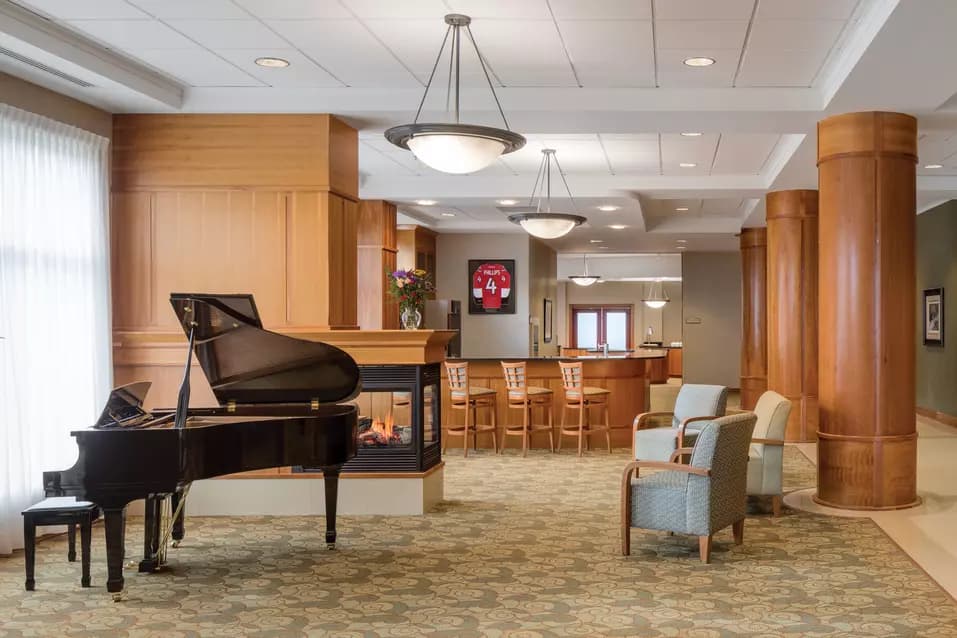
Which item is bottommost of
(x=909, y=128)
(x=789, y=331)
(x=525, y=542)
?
(x=525, y=542)

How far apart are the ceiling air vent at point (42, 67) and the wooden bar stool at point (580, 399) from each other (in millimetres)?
5830

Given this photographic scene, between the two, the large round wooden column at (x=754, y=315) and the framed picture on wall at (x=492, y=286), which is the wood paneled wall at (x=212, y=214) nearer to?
the framed picture on wall at (x=492, y=286)

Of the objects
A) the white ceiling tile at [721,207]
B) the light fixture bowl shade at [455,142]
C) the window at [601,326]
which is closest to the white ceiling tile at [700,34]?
the light fixture bowl shade at [455,142]

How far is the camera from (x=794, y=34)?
5730 millimetres

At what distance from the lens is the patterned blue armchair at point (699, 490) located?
545 centimetres

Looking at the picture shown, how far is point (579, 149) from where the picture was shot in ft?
31.0

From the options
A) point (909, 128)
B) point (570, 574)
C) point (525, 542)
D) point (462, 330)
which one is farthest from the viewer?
point (462, 330)

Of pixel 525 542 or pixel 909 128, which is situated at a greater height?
pixel 909 128

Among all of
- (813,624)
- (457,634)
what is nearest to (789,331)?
(813,624)

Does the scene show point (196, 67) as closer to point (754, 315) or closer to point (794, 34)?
point (794, 34)

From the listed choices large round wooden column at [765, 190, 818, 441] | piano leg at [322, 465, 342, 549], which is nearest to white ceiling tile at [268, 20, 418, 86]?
piano leg at [322, 465, 342, 549]

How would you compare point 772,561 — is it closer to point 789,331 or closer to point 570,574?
point 570,574

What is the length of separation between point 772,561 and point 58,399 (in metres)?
4.74

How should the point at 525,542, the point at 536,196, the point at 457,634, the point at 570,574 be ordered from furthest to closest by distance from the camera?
the point at 536,196 → the point at 525,542 → the point at 570,574 → the point at 457,634
